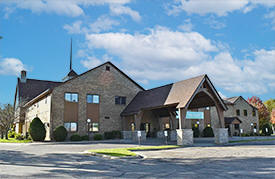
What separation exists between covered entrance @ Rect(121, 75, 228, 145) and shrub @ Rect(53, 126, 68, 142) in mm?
7518

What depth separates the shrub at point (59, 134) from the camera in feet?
91.7

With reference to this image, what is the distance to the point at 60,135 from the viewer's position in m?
28.0

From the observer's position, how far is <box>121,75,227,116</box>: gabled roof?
23531mm

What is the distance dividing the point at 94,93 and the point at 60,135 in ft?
23.2

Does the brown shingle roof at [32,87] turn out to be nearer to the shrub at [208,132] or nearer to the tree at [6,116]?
the tree at [6,116]

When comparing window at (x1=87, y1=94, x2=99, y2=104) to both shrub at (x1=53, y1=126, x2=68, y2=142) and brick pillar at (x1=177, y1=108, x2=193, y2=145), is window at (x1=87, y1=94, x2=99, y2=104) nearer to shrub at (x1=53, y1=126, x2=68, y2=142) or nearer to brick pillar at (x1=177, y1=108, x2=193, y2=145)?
shrub at (x1=53, y1=126, x2=68, y2=142)

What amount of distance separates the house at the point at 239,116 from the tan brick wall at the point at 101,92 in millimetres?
20361

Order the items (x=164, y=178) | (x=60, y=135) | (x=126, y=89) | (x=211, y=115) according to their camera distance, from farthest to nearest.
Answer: (x=211, y=115)
(x=126, y=89)
(x=60, y=135)
(x=164, y=178)

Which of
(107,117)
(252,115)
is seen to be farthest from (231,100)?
(107,117)

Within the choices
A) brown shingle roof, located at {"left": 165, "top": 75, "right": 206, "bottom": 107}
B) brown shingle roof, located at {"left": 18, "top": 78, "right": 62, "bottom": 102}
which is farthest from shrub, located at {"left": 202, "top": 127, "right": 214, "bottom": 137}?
brown shingle roof, located at {"left": 18, "top": 78, "right": 62, "bottom": 102}

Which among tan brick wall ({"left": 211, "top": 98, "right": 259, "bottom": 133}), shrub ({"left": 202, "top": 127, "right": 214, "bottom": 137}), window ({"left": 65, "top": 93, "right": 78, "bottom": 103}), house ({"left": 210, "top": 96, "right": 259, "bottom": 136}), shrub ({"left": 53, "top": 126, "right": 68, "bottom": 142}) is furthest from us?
tan brick wall ({"left": 211, "top": 98, "right": 259, "bottom": 133})

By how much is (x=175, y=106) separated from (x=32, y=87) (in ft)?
88.5

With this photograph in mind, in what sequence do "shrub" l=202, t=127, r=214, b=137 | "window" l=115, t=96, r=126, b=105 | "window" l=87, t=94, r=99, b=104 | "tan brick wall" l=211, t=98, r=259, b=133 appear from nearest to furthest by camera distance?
"window" l=87, t=94, r=99, b=104 → "window" l=115, t=96, r=126, b=105 → "shrub" l=202, t=127, r=214, b=137 → "tan brick wall" l=211, t=98, r=259, b=133

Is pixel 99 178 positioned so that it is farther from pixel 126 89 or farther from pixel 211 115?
pixel 211 115
